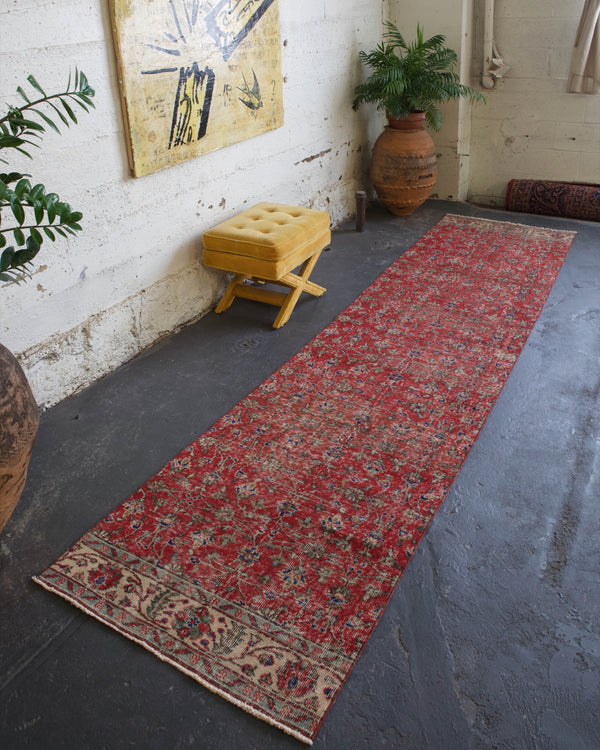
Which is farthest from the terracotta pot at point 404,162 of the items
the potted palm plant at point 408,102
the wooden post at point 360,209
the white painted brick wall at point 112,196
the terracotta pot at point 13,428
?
the terracotta pot at point 13,428

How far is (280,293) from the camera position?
3631 millimetres

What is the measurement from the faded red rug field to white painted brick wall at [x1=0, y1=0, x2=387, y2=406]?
74 centimetres

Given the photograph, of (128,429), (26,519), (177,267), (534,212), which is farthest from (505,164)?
(26,519)

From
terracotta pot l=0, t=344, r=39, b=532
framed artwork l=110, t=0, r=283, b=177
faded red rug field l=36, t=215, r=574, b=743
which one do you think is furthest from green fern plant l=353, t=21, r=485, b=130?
terracotta pot l=0, t=344, r=39, b=532

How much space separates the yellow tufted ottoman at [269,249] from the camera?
3.27m

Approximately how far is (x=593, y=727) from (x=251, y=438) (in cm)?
148

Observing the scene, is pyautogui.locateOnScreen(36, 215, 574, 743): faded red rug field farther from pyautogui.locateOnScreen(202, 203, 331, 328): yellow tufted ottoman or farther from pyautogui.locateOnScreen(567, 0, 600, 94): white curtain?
pyautogui.locateOnScreen(567, 0, 600, 94): white curtain

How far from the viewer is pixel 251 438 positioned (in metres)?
2.62

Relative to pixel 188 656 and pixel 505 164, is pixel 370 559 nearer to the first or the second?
pixel 188 656

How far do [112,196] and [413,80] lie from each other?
2.58 meters

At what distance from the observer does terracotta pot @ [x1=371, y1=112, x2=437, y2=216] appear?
4.69 m

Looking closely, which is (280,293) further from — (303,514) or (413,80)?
(413,80)

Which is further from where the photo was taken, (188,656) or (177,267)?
(177,267)

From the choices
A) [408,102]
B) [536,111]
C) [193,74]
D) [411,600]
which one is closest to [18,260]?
[411,600]
